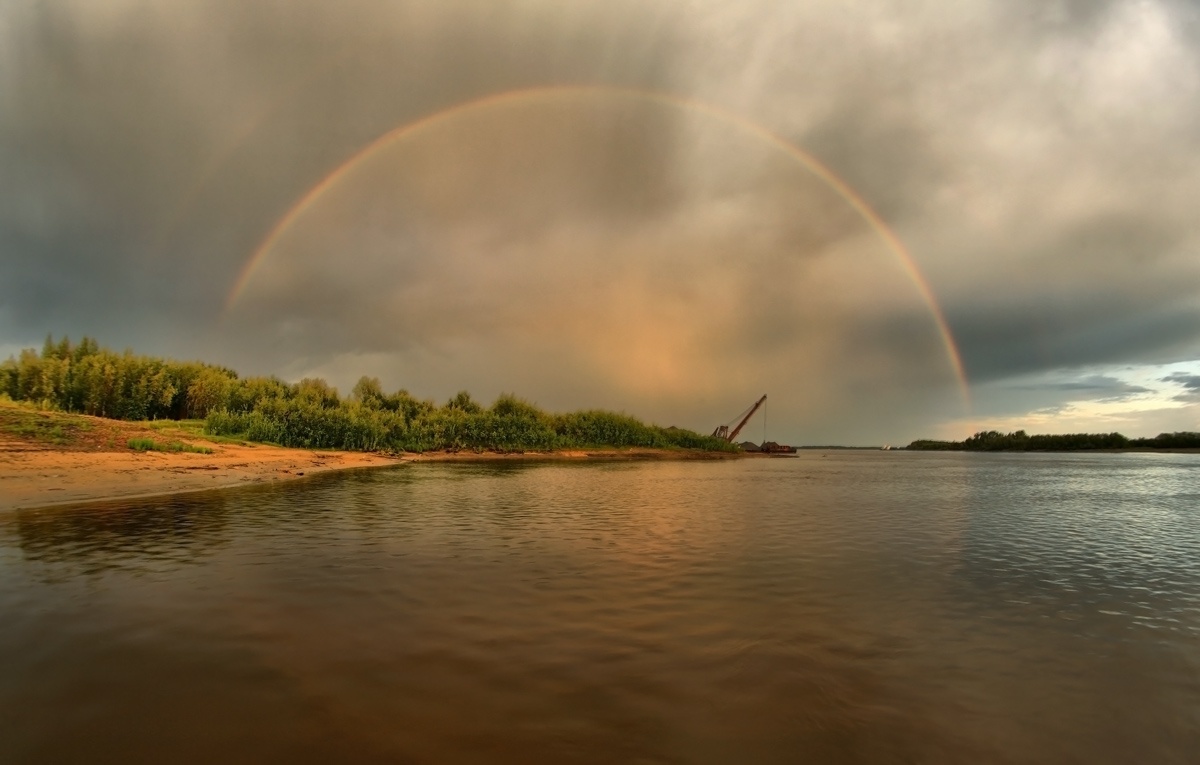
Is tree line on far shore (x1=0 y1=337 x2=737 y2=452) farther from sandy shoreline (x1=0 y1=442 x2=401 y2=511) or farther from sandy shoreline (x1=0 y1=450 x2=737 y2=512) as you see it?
sandy shoreline (x1=0 y1=442 x2=401 y2=511)

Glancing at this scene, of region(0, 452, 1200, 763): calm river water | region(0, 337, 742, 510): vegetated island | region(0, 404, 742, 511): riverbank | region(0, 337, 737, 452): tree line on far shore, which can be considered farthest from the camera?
region(0, 337, 737, 452): tree line on far shore

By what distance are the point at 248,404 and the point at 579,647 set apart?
68.2 metres

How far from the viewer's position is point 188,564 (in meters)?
13.6

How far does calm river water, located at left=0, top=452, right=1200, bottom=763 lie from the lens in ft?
19.8

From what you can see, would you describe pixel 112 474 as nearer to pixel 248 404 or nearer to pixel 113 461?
pixel 113 461

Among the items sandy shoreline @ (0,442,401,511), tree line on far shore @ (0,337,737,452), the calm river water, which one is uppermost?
tree line on far shore @ (0,337,737,452)

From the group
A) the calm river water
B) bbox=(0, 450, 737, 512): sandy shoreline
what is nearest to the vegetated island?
bbox=(0, 450, 737, 512): sandy shoreline

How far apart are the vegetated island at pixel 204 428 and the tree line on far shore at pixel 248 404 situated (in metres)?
0.13

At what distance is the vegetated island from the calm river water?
12.2 m

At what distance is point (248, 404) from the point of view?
64688mm

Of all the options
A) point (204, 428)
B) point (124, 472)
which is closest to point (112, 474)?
point (124, 472)

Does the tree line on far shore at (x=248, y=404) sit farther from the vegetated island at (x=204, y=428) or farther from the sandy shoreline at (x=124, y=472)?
the sandy shoreline at (x=124, y=472)

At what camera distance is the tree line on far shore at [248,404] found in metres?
54.6

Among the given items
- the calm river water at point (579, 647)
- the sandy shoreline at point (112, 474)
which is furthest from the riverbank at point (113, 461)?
the calm river water at point (579, 647)
